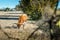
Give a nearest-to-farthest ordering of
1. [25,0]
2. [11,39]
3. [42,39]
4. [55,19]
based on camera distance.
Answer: [55,19], [11,39], [42,39], [25,0]

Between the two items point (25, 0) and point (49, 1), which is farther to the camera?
point (25, 0)

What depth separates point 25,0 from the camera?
732cm

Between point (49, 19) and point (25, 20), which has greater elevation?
point (49, 19)

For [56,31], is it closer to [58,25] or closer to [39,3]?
[58,25]

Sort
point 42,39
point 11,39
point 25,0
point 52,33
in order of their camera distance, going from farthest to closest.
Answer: point 25,0, point 42,39, point 11,39, point 52,33

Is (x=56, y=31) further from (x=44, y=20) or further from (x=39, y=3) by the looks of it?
(x=39, y=3)

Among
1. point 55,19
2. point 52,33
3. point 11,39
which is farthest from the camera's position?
point 11,39

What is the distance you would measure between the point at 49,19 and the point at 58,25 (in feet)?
1.37

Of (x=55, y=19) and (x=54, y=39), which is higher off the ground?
(x=55, y=19)

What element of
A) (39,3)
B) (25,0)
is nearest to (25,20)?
(25,0)

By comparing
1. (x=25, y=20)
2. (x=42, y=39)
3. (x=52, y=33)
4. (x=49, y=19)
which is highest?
(x=49, y=19)

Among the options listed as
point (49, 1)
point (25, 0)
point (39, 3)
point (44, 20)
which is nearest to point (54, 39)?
point (44, 20)

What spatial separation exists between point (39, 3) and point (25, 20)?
7.67 m

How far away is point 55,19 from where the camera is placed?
3328mm
